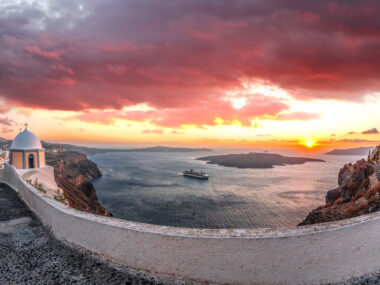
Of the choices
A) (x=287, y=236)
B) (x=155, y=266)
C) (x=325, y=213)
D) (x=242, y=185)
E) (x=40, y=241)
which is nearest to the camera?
(x=287, y=236)

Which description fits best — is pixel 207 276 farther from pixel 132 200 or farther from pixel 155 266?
pixel 132 200

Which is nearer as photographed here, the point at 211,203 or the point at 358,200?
the point at 358,200

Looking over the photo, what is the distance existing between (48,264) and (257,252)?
4.07m

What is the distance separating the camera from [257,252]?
3.70 m

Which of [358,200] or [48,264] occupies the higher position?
[48,264]

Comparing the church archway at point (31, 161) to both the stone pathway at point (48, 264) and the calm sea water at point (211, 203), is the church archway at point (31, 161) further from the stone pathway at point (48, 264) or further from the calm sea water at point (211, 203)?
the calm sea water at point (211, 203)

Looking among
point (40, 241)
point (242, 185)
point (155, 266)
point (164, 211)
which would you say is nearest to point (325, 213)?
point (155, 266)

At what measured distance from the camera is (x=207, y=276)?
3844 millimetres

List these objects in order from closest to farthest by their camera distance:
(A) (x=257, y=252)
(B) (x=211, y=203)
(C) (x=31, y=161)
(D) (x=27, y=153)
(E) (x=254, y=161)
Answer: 1. (A) (x=257, y=252)
2. (D) (x=27, y=153)
3. (C) (x=31, y=161)
4. (B) (x=211, y=203)
5. (E) (x=254, y=161)

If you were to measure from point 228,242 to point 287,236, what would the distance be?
95 cm

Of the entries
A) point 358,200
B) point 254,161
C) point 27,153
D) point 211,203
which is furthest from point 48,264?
point 254,161

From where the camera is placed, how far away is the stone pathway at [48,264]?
13.3 ft

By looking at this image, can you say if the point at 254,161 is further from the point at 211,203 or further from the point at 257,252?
the point at 257,252

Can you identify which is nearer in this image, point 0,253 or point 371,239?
point 371,239
